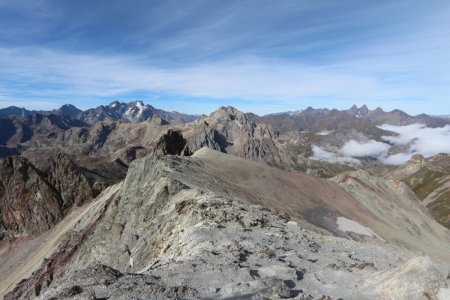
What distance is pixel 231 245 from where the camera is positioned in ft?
93.4

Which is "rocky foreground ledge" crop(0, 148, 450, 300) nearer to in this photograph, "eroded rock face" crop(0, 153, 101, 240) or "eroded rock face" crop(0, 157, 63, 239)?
"eroded rock face" crop(0, 157, 63, 239)

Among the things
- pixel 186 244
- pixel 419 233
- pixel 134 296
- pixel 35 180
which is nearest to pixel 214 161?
pixel 186 244

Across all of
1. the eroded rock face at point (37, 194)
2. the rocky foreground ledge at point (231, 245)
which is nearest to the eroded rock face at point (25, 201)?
the eroded rock face at point (37, 194)

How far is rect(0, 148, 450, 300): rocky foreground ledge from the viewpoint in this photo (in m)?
19.2

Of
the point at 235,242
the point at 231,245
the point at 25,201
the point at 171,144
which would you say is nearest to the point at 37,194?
the point at 25,201

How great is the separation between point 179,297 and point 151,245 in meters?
20.9

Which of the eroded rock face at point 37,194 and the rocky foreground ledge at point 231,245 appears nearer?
the rocky foreground ledge at point 231,245

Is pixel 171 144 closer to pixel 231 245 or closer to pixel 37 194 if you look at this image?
pixel 37 194

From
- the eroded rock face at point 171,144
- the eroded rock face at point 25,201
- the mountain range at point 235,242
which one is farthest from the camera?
the eroded rock face at point 25,201

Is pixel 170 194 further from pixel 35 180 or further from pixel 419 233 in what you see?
pixel 35 180

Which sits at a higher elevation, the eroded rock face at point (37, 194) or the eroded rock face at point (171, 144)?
the eroded rock face at point (171, 144)

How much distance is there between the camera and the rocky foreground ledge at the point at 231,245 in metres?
19.2

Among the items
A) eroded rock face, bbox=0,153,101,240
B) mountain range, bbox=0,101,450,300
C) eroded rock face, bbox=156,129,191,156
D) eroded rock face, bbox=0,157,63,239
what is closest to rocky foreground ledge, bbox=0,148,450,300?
mountain range, bbox=0,101,450,300

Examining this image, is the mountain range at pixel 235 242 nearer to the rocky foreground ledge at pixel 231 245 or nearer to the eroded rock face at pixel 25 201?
the rocky foreground ledge at pixel 231 245
